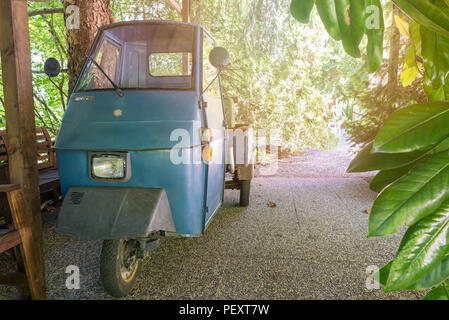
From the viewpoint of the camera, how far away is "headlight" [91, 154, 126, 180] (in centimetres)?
243

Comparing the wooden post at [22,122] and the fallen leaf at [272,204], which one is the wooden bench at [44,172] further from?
the fallen leaf at [272,204]

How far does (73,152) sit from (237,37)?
22.2 ft

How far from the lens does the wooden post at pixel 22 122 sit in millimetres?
2131

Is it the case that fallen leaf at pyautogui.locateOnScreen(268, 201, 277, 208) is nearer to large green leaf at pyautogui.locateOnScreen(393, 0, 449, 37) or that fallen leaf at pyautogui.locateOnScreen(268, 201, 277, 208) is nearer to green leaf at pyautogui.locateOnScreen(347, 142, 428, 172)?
green leaf at pyautogui.locateOnScreen(347, 142, 428, 172)

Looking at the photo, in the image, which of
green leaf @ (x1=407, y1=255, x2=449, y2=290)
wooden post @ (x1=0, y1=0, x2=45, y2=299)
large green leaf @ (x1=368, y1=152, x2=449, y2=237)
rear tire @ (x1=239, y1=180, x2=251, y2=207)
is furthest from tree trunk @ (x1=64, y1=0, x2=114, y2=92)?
green leaf @ (x1=407, y1=255, x2=449, y2=290)

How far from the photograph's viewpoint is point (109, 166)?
245 cm

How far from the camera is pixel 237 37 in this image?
27.3ft

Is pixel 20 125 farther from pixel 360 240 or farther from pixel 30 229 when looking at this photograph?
pixel 360 240

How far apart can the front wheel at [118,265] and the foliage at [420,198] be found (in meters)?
2.08

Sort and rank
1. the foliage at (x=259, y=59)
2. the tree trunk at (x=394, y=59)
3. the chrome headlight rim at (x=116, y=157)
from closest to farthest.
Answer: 1. the chrome headlight rim at (x=116, y=157)
2. the tree trunk at (x=394, y=59)
3. the foliage at (x=259, y=59)

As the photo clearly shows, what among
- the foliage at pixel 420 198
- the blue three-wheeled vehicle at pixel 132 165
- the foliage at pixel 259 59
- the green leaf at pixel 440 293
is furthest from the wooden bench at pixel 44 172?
the green leaf at pixel 440 293

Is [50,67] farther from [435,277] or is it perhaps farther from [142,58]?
[435,277]

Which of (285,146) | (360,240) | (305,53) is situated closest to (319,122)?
(285,146)

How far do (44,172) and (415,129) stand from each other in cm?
498
